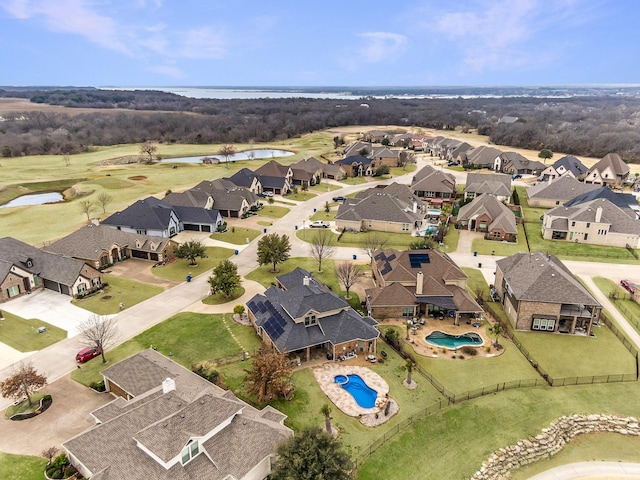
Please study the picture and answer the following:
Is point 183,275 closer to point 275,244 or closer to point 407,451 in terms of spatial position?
point 275,244

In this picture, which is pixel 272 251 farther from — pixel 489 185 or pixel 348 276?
pixel 489 185

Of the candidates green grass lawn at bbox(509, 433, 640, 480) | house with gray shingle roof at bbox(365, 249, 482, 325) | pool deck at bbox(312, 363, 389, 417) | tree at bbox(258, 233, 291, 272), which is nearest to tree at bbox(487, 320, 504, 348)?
house with gray shingle roof at bbox(365, 249, 482, 325)

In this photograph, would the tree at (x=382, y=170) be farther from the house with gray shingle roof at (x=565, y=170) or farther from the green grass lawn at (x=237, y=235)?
the green grass lawn at (x=237, y=235)

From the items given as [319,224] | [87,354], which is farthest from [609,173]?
[87,354]

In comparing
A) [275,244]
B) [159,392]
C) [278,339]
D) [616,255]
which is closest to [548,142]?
[616,255]

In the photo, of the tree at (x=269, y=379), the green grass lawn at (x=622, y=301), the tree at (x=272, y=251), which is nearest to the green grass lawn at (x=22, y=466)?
the tree at (x=269, y=379)
